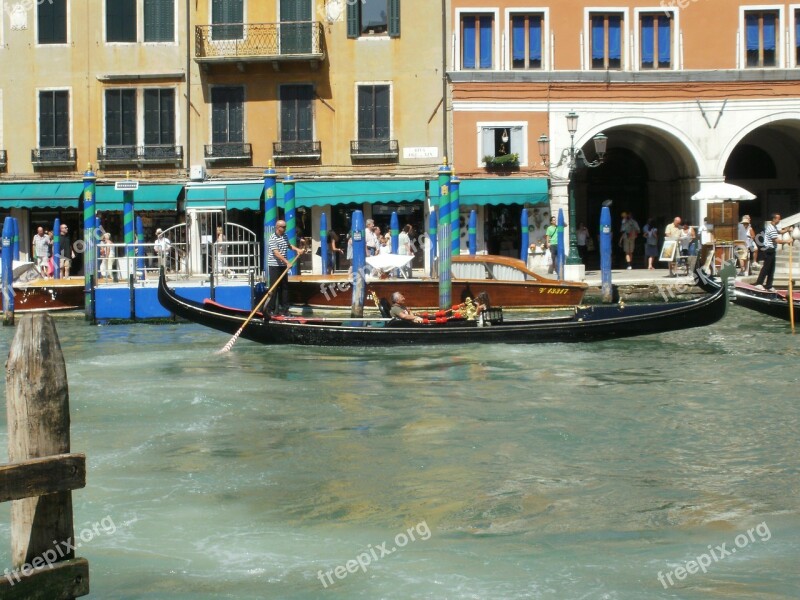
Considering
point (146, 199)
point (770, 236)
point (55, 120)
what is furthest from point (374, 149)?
point (770, 236)

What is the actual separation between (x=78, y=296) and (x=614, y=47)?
11282mm

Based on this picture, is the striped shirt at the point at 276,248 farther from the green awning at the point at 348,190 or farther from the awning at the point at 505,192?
the awning at the point at 505,192

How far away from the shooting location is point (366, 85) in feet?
75.8

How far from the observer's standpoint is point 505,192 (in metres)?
22.6

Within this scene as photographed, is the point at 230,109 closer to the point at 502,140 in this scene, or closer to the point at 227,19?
the point at 227,19

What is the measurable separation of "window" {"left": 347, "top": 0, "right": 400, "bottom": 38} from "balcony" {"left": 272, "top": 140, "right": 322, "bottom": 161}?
2180 mm

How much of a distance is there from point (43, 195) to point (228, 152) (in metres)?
3.48

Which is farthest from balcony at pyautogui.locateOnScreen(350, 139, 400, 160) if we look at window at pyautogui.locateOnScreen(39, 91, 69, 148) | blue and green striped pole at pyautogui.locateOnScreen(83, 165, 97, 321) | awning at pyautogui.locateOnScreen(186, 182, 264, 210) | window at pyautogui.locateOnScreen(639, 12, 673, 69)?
blue and green striped pole at pyautogui.locateOnScreen(83, 165, 97, 321)

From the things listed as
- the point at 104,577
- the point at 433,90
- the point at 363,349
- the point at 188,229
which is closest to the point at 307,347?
the point at 363,349

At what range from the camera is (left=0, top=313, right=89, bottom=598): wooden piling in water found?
13.0 feet

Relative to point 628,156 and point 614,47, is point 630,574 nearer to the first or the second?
point 614,47

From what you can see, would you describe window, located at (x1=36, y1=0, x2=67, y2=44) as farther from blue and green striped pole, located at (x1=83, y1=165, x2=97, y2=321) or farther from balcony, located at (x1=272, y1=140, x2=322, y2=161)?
blue and green striped pole, located at (x1=83, y1=165, x2=97, y2=321)

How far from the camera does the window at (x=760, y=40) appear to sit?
22859 mm

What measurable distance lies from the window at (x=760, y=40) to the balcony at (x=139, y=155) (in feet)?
35.2
